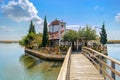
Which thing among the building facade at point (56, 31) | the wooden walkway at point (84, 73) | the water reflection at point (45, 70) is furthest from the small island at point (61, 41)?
the wooden walkway at point (84, 73)

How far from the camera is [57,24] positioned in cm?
4450

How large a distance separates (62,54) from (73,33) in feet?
23.1

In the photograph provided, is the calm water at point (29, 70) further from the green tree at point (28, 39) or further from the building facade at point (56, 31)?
the green tree at point (28, 39)

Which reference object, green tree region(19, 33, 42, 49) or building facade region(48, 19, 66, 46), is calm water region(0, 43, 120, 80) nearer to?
building facade region(48, 19, 66, 46)

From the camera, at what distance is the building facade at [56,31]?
42.8 m

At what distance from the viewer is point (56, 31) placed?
4428 centimetres

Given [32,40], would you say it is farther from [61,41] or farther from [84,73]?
[84,73]

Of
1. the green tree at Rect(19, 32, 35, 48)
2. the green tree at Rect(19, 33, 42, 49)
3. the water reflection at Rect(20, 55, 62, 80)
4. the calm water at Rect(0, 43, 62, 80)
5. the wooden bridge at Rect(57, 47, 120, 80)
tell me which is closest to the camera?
the wooden bridge at Rect(57, 47, 120, 80)

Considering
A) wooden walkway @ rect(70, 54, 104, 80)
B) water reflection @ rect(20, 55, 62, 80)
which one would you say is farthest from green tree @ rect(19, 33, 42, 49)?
wooden walkway @ rect(70, 54, 104, 80)

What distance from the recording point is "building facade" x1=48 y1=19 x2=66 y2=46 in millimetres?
42812

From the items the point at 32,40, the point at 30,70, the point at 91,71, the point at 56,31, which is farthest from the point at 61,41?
the point at 91,71

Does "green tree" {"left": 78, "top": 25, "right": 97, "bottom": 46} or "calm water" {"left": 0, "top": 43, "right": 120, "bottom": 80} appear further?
"green tree" {"left": 78, "top": 25, "right": 97, "bottom": 46}

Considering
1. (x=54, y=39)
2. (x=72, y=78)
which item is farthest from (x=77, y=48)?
(x=72, y=78)

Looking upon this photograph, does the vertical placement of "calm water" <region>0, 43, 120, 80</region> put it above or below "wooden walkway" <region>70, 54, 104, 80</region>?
below
